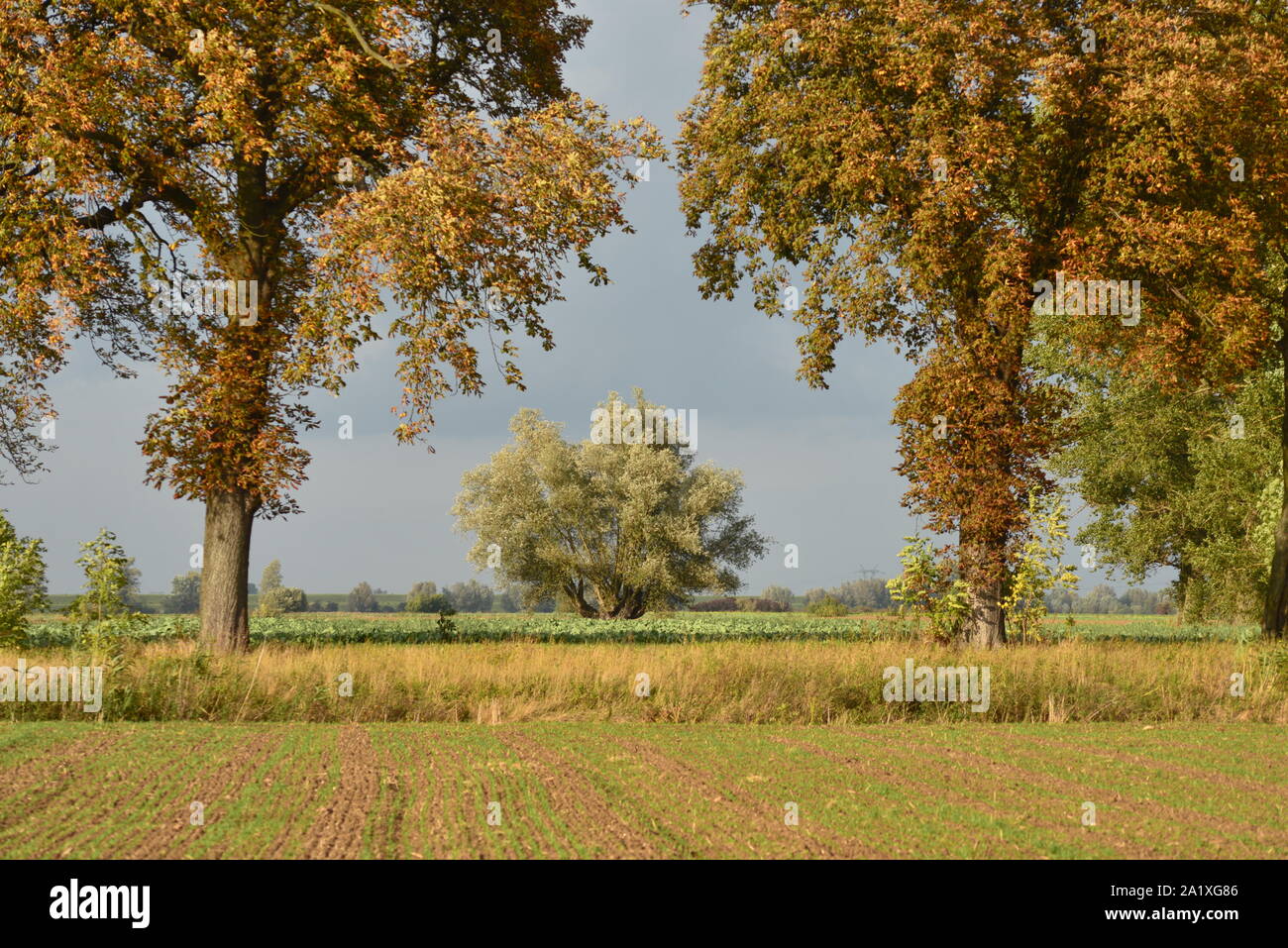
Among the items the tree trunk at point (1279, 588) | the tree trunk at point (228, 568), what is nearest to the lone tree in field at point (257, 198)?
the tree trunk at point (228, 568)

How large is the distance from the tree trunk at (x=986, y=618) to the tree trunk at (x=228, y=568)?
1370 centimetres

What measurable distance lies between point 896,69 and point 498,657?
13.3 m

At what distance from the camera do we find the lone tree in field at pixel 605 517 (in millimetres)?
44125

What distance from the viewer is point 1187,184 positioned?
21.0 metres

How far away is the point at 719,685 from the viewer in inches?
557

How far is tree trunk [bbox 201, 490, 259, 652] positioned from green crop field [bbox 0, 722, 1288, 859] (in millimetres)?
7220

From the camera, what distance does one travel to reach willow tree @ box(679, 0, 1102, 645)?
19000 mm

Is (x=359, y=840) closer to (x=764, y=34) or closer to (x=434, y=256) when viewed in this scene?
(x=434, y=256)

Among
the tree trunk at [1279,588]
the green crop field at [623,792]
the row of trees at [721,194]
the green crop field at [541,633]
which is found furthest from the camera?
the green crop field at [541,633]

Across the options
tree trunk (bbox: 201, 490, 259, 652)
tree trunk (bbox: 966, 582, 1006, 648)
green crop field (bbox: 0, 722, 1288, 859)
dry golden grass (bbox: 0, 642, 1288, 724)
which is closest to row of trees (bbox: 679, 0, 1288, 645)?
tree trunk (bbox: 966, 582, 1006, 648)

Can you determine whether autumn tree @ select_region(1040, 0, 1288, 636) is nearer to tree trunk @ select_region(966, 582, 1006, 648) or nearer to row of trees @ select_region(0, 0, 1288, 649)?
row of trees @ select_region(0, 0, 1288, 649)

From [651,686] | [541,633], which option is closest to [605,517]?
[541,633]

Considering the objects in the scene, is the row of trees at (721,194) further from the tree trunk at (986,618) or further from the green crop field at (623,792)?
the green crop field at (623,792)
